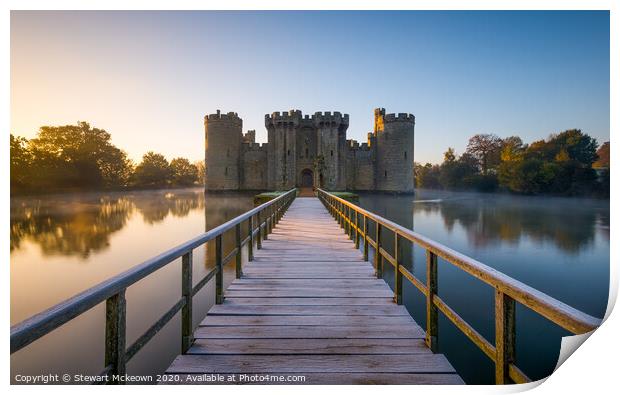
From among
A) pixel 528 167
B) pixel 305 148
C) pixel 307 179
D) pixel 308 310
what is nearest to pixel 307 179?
pixel 307 179

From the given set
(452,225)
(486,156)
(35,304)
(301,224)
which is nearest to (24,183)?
(35,304)

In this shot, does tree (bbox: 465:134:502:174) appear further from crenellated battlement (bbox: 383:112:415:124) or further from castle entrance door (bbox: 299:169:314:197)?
castle entrance door (bbox: 299:169:314:197)

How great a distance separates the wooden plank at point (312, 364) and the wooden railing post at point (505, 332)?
559mm

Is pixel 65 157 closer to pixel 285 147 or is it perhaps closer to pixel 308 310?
pixel 308 310

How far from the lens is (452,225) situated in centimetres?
1745

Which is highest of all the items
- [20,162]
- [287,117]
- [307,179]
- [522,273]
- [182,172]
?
[287,117]

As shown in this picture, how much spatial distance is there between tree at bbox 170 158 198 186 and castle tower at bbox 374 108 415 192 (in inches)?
1278

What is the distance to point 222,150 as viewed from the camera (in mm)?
34094

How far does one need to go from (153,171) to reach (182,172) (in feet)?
33.2

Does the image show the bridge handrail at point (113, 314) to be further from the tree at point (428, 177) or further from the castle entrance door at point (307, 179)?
the tree at point (428, 177)

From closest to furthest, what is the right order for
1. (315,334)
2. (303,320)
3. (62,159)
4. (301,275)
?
(315,334)
(303,320)
(301,275)
(62,159)

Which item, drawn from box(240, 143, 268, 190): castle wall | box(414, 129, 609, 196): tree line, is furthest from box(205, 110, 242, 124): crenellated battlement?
box(414, 129, 609, 196): tree line

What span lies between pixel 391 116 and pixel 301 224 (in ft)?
88.8

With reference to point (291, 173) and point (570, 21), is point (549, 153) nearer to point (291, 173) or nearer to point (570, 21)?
point (570, 21)
